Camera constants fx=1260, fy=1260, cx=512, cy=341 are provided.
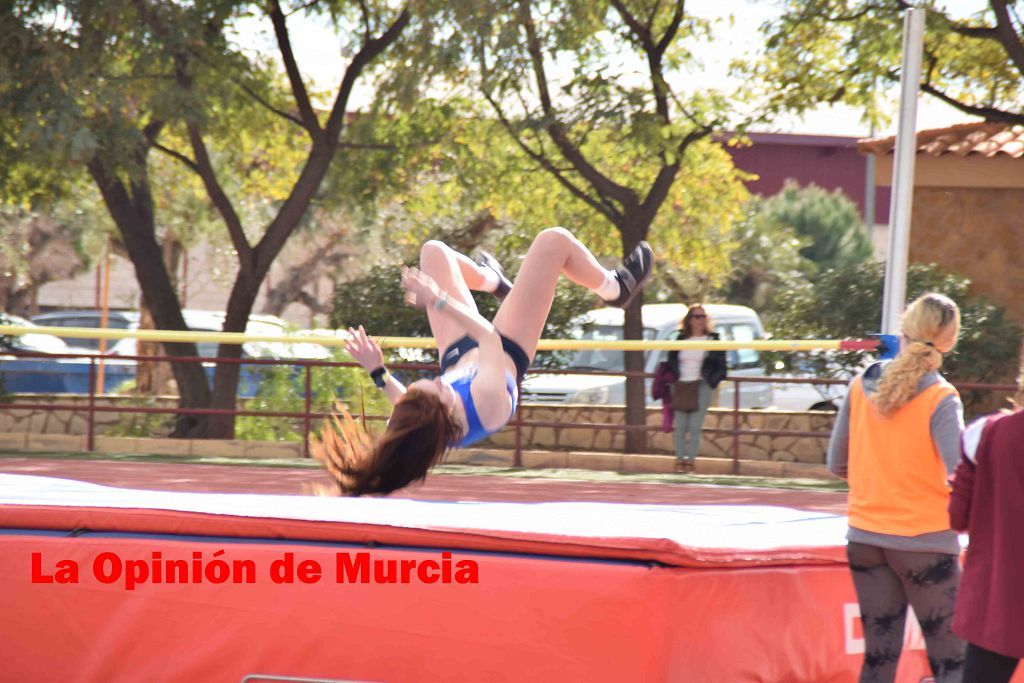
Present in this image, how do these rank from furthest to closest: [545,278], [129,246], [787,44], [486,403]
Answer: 1. [129,246]
2. [787,44]
3. [545,278]
4. [486,403]

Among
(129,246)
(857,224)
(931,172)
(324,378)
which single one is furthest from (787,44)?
(857,224)

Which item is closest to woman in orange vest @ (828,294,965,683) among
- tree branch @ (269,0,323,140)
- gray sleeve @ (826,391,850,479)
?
gray sleeve @ (826,391,850,479)

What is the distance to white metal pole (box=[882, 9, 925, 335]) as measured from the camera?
24.6ft

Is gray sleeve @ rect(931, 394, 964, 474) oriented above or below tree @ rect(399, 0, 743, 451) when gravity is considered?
below

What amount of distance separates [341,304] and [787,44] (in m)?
5.75

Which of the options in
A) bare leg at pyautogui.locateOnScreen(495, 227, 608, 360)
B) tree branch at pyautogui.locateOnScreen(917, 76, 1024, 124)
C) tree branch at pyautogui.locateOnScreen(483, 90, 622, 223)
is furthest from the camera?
tree branch at pyautogui.locateOnScreen(483, 90, 622, 223)

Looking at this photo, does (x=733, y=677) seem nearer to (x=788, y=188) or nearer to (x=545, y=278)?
(x=545, y=278)

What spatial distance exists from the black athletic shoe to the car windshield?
827cm

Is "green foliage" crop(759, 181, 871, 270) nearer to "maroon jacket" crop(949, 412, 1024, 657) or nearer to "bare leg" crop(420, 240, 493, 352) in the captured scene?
"bare leg" crop(420, 240, 493, 352)

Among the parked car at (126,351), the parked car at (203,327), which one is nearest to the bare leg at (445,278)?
the parked car at (126,351)

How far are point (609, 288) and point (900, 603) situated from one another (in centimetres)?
211

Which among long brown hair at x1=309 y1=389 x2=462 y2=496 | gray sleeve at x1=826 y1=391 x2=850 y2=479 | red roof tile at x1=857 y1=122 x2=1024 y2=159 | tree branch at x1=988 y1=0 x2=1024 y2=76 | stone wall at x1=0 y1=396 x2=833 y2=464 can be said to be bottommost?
stone wall at x1=0 y1=396 x2=833 y2=464

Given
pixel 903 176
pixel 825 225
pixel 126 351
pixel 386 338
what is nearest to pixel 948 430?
pixel 903 176

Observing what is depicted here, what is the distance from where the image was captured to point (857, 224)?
31172 millimetres
